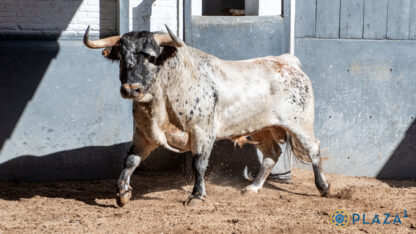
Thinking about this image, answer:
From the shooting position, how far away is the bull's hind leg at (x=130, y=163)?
18.0 feet

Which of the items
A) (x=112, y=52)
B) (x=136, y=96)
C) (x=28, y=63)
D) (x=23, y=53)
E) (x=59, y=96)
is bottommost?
(x=59, y=96)

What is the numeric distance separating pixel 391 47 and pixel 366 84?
0.59 meters

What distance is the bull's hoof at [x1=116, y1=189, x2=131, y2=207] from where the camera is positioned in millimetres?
5449

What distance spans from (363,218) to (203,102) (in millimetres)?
1855

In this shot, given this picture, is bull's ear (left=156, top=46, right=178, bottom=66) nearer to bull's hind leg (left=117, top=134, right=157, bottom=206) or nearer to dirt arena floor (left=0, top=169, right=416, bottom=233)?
bull's hind leg (left=117, top=134, right=157, bottom=206)

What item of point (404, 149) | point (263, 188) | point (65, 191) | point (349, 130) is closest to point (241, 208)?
point (263, 188)

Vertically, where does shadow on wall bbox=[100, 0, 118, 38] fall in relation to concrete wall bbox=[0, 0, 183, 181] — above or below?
above

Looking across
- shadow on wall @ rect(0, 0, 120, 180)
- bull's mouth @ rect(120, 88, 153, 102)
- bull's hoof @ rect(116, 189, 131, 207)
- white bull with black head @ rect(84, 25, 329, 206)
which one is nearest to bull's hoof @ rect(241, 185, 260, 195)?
white bull with black head @ rect(84, 25, 329, 206)

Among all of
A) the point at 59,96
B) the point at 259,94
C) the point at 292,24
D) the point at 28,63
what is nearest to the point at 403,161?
the point at 292,24

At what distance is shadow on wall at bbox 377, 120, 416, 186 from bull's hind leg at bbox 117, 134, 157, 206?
349cm

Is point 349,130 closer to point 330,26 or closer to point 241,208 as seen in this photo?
point 330,26

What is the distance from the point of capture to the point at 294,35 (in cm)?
720

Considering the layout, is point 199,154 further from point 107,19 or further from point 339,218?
point 107,19

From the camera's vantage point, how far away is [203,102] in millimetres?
5586
